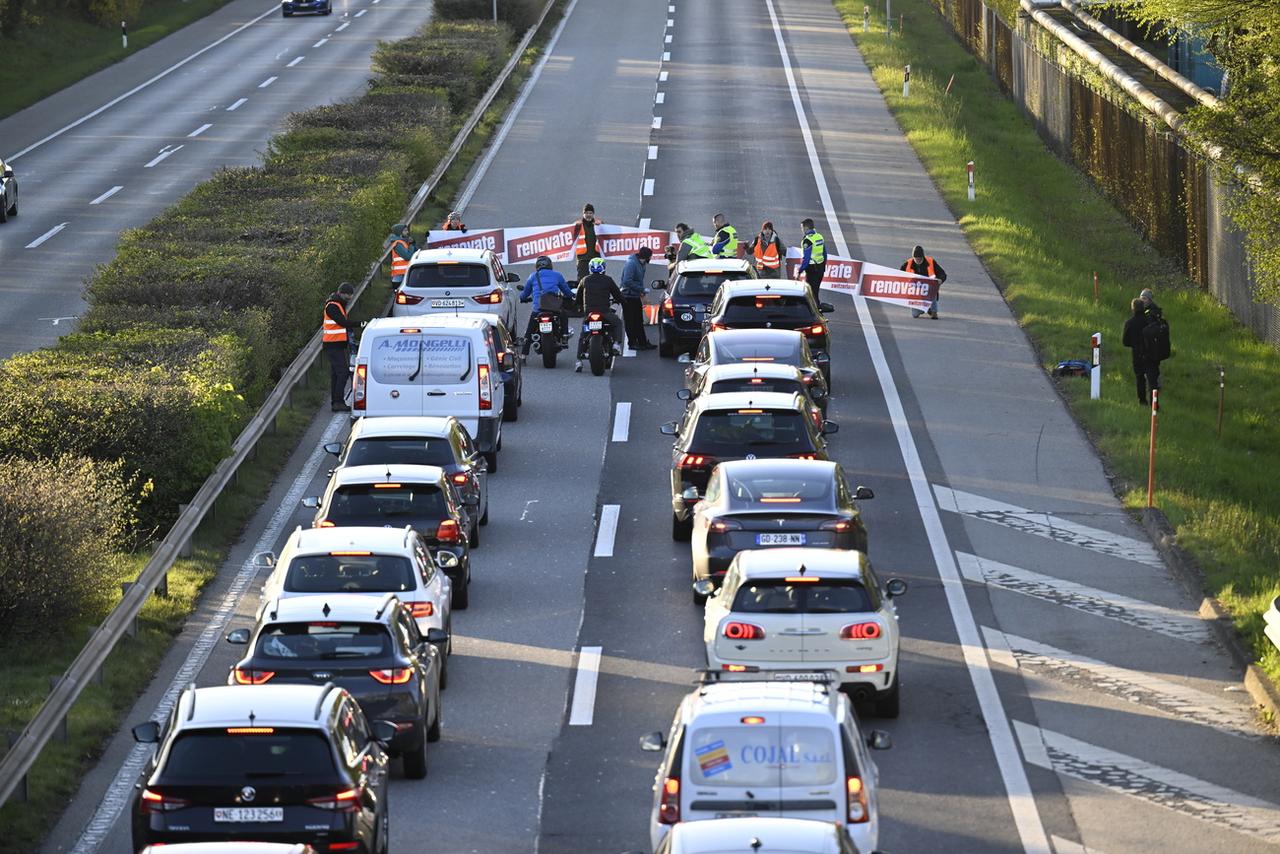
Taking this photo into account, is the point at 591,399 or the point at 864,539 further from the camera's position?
the point at 591,399

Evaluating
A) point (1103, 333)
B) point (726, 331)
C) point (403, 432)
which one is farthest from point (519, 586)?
point (1103, 333)

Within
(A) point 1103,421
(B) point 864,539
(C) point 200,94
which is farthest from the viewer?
(C) point 200,94

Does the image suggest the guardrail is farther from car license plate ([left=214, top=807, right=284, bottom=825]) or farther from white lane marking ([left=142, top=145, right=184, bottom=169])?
white lane marking ([left=142, top=145, right=184, bottom=169])

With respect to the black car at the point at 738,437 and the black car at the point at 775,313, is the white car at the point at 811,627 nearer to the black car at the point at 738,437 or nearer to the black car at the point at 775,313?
the black car at the point at 738,437

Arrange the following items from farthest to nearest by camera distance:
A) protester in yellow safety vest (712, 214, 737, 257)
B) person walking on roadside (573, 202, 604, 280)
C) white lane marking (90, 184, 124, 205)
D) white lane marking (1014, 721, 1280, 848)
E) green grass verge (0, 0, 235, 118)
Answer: green grass verge (0, 0, 235, 118), white lane marking (90, 184, 124, 205), person walking on roadside (573, 202, 604, 280), protester in yellow safety vest (712, 214, 737, 257), white lane marking (1014, 721, 1280, 848)

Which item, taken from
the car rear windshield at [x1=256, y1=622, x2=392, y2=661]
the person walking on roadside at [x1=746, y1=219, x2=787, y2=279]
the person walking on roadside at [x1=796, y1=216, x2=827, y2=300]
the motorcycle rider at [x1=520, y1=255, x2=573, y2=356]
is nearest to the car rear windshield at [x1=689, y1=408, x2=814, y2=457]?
the car rear windshield at [x1=256, y1=622, x2=392, y2=661]

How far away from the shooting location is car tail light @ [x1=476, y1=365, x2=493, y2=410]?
24406 millimetres

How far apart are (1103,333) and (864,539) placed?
1418 centimetres

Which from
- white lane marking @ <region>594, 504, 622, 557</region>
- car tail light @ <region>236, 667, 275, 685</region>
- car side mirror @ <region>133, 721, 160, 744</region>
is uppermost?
car side mirror @ <region>133, 721, 160, 744</region>

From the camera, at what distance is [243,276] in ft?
101

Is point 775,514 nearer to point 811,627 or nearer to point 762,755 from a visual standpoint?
point 811,627

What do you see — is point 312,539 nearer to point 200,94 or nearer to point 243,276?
point 243,276

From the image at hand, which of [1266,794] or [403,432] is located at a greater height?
[403,432]

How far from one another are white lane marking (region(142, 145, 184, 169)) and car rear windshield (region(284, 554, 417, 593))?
34.7m
